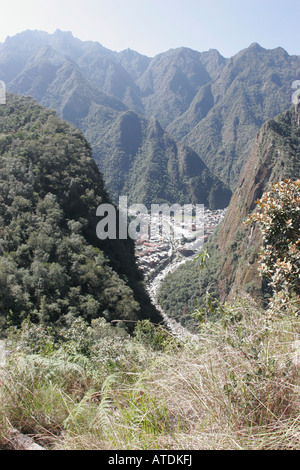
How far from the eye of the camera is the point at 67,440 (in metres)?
1.71

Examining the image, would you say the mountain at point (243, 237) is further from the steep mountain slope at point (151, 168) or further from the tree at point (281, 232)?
the steep mountain slope at point (151, 168)

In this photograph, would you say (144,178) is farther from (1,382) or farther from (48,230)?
(1,382)

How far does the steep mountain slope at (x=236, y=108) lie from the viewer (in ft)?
463

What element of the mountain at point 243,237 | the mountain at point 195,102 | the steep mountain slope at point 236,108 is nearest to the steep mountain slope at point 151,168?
the mountain at point 195,102

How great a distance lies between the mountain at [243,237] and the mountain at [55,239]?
14516mm

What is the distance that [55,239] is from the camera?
17.6 metres

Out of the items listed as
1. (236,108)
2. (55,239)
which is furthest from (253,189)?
(236,108)

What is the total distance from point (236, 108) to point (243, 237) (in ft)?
470

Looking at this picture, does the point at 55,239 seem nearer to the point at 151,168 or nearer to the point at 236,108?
the point at 151,168

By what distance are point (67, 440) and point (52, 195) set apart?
20.9 meters

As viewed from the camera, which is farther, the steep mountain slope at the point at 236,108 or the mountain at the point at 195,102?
the steep mountain slope at the point at 236,108

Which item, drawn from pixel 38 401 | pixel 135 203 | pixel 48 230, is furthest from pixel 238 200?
pixel 38 401

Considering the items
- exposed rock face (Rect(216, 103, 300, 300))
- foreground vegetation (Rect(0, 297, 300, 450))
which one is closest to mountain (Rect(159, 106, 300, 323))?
exposed rock face (Rect(216, 103, 300, 300))

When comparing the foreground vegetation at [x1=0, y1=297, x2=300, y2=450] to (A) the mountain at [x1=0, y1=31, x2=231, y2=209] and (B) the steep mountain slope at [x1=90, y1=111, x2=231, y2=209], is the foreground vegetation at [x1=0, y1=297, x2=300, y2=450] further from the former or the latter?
(A) the mountain at [x1=0, y1=31, x2=231, y2=209]
